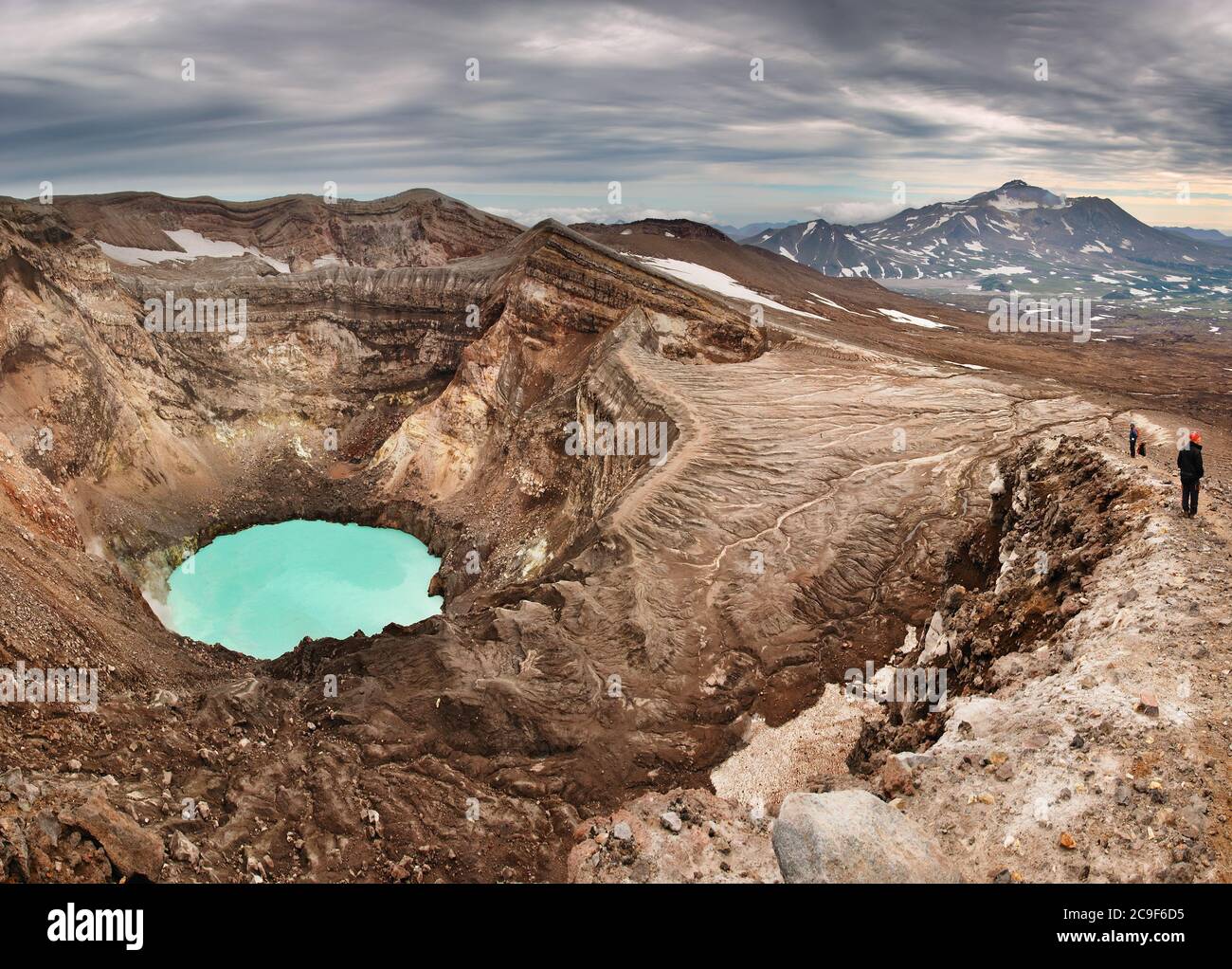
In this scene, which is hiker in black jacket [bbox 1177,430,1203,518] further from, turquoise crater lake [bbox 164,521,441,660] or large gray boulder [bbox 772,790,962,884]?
turquoise crater lake [bbox 164,521,441,660]

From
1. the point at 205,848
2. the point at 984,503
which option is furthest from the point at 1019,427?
the point at 205,848

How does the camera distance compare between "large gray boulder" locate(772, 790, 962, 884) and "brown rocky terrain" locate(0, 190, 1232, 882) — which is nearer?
"large gray boulder" locate(772, 790, 962, 884)

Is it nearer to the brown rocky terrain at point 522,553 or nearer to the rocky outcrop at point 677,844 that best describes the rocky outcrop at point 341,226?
the brown rocky terrain at point 522,553

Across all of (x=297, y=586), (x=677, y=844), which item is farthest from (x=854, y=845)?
(x=297, y=586)

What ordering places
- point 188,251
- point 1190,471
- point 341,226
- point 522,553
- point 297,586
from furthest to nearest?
point 341,226, point 188,251, point 297,586, point 522,553, point 1190,471

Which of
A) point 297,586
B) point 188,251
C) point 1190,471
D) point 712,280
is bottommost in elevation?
point 297,586

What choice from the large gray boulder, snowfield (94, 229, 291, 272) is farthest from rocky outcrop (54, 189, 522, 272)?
the large gray boulder

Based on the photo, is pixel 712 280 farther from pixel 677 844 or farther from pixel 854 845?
pixel 854 845
